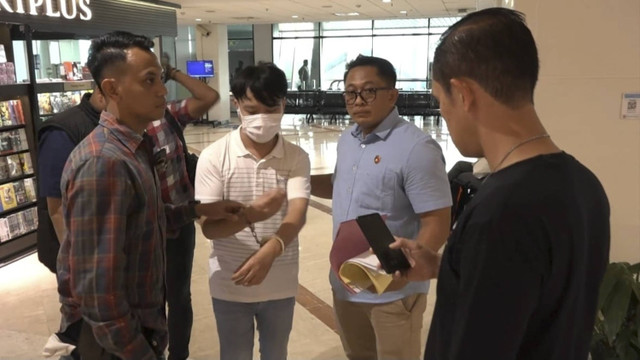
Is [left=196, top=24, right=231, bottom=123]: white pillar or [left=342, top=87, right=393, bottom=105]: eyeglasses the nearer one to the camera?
[left=342, top=87, right=393, bottom=105]: eyeglasses

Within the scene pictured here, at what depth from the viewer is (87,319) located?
1361 mm

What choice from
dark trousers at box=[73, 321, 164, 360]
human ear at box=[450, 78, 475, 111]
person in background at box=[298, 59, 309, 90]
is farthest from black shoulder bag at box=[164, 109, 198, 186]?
person in background at box=[298, 59, 309, 90]

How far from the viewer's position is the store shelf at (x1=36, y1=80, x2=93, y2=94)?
545cm

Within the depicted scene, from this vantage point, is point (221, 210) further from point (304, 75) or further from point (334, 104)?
point (304, 75)

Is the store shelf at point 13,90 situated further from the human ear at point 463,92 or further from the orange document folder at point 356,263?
the human ear at point 463,92

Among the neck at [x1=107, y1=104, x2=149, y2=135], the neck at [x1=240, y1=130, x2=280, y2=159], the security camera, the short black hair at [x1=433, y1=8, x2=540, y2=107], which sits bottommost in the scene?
the neck at [x1=240, y1=130, x2=280, y2=159]

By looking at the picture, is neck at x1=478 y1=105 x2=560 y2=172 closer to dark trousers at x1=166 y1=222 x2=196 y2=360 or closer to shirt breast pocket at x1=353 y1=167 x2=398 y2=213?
shirt breast pocket at x1=353 y1=167 x2=398 y2=213

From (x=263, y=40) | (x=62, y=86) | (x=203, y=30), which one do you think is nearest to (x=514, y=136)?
(x=62, y=86)

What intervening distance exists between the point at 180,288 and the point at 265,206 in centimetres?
121

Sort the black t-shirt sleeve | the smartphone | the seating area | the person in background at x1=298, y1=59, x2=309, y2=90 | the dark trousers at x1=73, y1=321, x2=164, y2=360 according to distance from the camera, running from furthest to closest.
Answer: the person in background at x1=298, y1=59, x2=309, y2=90 < the seating area < the dark trousers at x1=73, y1=321, x2=164, y2=360 < the smartphone < the black t-shirt sleeve

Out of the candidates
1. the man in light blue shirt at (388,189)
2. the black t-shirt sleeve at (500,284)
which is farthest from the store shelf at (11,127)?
the black t-shirt sleeve at (500,284)

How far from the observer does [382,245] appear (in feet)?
4.23

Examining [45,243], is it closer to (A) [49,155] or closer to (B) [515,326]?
(A) [49,155]

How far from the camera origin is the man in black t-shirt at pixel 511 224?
33.3 inches
